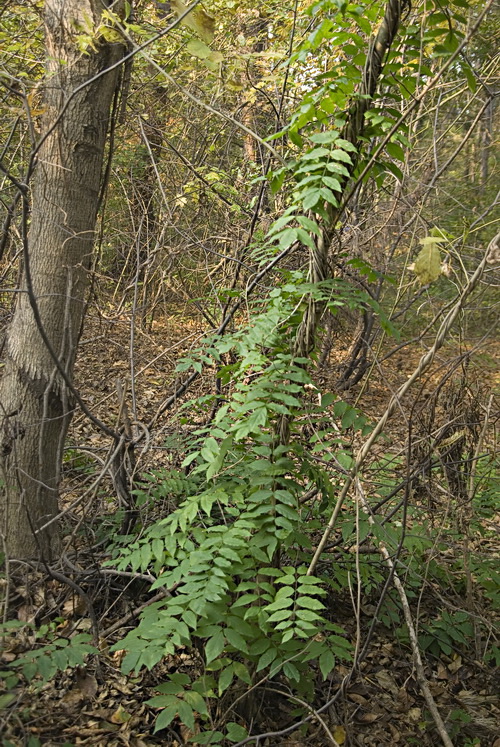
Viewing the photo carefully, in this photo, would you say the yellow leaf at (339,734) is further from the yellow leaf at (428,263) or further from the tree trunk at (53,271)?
the yellow leaf at (428,263)

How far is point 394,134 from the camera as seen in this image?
2.40 metres

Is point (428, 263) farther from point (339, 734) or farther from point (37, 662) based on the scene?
point (339, 734)

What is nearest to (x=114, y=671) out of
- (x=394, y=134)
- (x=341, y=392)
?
(x=394, y=134)

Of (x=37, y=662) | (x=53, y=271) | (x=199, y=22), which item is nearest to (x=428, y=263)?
(x=199, y=22)

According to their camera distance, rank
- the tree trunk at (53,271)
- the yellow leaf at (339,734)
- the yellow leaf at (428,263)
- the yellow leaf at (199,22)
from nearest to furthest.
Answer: the yellow leaf at (428,263), the yellow leaf at (199,22), the yellow leaf at (339,734), the tree trunk at (53,271)

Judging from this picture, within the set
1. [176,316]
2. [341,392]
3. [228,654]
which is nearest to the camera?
[228,654]

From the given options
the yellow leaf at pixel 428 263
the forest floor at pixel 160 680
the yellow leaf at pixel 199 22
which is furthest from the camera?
the forest floor at pixel 160 680

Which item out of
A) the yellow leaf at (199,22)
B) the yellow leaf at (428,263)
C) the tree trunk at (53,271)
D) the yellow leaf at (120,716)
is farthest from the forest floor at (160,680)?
the yellow leaf at (199,22)

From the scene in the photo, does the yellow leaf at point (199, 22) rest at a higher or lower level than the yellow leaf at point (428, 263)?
Answer: higher

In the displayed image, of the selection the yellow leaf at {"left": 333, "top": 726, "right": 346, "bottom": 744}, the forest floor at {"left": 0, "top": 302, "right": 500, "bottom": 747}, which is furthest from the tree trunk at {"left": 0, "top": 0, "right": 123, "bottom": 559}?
the yellow leaf at {"left": 333, "top": 726, "right": 346, "bottom": 744}

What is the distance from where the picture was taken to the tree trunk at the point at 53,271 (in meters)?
3.10

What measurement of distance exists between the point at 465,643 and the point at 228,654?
161 cm

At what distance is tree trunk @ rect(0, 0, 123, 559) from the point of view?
10.2 feet

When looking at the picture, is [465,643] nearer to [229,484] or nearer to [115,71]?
[229,484]
